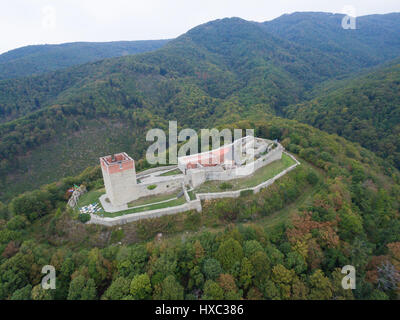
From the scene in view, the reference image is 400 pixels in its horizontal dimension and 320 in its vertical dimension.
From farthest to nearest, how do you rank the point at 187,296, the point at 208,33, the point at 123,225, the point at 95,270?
the point at 208,33
the point at 123,225
the point at 95,270
the point at 187,296

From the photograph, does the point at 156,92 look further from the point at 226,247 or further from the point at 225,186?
the point at 226,247

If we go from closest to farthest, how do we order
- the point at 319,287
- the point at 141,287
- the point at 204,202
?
the point at 141,287
the point at 319,287
the point at 204,202

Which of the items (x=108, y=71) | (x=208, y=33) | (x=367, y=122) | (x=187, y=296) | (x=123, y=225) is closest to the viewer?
(x=187, y=296)

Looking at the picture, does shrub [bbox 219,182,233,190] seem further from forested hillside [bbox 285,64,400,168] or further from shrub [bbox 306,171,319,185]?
forested hillside [bbox 285,64,400,168]

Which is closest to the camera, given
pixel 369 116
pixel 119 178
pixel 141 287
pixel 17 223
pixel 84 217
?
pixel 141 287

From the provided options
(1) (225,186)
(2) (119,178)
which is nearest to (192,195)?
(1) (225,186)

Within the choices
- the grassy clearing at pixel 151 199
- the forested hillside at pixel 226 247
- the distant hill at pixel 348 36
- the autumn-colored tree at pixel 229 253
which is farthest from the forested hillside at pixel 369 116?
the distant hill at pixel 348 36

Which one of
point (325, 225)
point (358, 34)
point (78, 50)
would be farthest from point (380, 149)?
point (78, 50)

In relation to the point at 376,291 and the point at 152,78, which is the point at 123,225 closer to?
the point at 376,291
